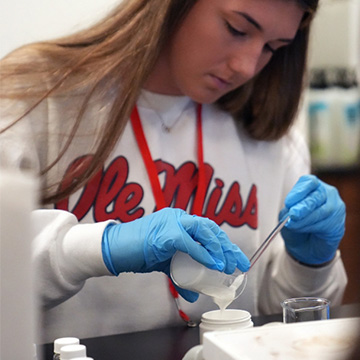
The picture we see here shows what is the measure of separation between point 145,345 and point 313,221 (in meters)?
0.51

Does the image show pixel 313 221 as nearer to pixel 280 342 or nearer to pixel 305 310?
pixel 305 310

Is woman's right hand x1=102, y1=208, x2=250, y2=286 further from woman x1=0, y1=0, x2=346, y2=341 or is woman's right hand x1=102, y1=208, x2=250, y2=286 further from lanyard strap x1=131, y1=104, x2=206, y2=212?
lanyard strap x1=131, y1=104, x2=206, y2=212

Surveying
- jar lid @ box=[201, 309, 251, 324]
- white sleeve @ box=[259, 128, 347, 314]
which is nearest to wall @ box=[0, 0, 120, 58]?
white sleeve @ box=[259, 128, 347, 314]

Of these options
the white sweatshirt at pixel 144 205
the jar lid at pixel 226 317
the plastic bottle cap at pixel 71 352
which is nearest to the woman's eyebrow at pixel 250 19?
the white sweatshirt at pixel 144 205

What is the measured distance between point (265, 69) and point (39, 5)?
0.90 metres

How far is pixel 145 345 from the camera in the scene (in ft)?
3.85

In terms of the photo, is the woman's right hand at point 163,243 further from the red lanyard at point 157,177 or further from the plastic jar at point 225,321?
the red lanyard at point 157,177

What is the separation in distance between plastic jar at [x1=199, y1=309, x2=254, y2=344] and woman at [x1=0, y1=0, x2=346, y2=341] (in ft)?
0.55

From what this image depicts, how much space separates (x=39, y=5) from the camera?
7.11 feet

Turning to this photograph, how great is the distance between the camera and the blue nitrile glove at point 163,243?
1.10 meters

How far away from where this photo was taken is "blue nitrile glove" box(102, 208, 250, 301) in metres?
1.10

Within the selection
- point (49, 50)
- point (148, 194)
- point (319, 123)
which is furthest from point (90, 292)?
point (319, 123)

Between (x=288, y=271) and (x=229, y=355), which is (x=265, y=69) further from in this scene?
(x=229, y=355)

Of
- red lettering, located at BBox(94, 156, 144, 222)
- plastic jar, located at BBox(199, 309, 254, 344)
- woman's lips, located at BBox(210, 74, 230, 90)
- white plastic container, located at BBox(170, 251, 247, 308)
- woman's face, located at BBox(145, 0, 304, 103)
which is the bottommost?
plastic jar, located at BBox(199, 309, 254, 344)
